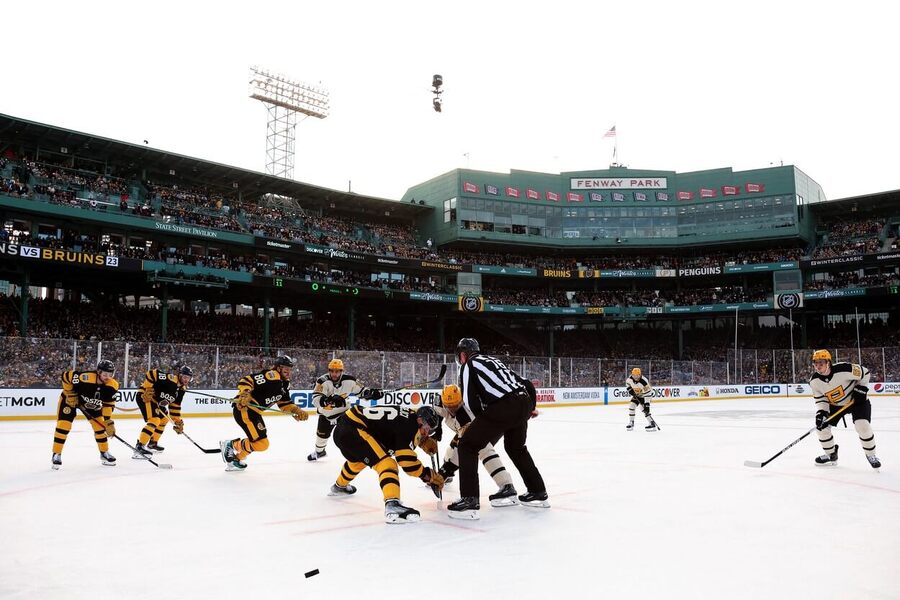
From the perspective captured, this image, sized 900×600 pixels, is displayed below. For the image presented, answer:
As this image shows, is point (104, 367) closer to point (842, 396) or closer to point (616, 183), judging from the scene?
point (842, 396)

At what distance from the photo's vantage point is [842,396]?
940cm

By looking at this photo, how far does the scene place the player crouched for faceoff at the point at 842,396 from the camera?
9.35 metres

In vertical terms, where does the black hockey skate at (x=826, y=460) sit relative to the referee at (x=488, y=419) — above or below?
below

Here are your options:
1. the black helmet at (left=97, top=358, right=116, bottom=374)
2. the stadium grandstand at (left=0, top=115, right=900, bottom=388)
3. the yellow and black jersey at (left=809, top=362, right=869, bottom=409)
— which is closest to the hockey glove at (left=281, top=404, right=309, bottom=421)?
the black helmet at (left=97, top=358, right=116, bottom=374)

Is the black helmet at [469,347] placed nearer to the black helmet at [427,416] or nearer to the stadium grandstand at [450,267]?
the black helmet at [427,416]

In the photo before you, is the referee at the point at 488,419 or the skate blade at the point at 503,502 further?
the skate blade at the point at 503,502

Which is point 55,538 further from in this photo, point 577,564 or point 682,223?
point 682,223

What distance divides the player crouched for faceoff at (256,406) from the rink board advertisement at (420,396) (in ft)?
3.32

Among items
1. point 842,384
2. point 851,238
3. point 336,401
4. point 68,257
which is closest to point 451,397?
point 336,401

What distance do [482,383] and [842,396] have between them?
5966mm

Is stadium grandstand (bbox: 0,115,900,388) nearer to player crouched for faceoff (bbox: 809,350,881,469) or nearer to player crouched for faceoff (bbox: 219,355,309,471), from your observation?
player crouched for faceoff (bbox: 219,355,309,471)

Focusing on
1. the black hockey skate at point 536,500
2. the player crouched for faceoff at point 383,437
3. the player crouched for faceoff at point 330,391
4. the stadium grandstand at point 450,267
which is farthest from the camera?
the stadium grandstand at point 450,267

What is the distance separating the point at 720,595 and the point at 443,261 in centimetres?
4496

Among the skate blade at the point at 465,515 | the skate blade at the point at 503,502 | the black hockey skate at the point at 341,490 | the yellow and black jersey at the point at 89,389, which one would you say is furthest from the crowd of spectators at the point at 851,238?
the yellow and black jersey at the point at 89,389
